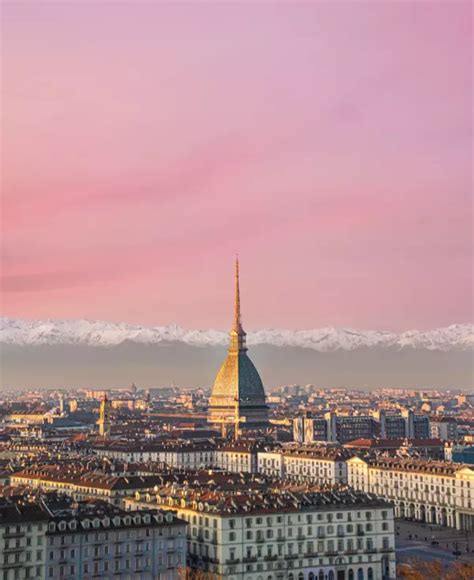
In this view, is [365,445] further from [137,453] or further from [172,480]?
[172,480]

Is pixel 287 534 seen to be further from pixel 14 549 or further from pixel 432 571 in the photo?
pixel 14 549

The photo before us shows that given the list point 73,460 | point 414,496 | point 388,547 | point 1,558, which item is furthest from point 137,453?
point 1,558

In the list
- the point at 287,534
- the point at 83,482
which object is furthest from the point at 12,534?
the point at 83,482

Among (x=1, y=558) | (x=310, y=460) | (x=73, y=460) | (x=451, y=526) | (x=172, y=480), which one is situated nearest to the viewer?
(x=1, y=558)

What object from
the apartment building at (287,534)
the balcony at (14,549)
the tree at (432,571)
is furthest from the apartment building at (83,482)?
the tree at (432,571)

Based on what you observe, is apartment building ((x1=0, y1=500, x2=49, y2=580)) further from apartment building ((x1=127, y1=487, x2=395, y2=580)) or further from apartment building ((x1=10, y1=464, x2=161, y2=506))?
apartment building ((x1=10, y1=464, x2=161, y2=506))

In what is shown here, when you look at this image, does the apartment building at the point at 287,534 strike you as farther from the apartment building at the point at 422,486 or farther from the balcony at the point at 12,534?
the apartment building at the point at 422,486
